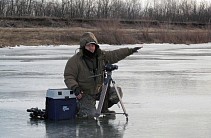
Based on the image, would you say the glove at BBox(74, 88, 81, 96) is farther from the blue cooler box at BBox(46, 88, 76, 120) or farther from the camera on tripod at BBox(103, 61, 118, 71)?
the camera on tripod at BBox(103, 61, 118, 71)

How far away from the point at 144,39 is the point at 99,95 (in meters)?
32.4

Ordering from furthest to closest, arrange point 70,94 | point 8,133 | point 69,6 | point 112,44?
point 69,6, point 112,44, point 70,94, point 8,133

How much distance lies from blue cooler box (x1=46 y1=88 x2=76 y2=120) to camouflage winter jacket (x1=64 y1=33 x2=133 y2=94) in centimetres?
21

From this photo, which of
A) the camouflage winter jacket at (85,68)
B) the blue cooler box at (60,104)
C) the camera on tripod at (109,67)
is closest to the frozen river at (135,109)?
the blue cooler box at (60,104)

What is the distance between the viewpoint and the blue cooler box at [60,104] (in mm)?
5960

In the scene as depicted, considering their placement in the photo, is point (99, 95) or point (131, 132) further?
point (99, 95)

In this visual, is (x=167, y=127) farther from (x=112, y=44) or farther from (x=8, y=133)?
(x=112, y=44)

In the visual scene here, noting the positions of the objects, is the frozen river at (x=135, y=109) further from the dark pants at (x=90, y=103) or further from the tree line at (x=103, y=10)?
the tree line at (x=103, y=10)

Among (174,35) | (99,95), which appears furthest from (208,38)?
(99,95)

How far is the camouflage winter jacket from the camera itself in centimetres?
611

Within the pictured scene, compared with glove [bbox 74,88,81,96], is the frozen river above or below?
below

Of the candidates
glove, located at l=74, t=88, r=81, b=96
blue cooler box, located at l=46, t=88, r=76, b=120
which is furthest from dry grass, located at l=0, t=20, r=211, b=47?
glove, located at l=74, t=88, r=81, b=96

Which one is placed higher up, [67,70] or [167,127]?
[67,70]

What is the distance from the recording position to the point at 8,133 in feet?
16.8
